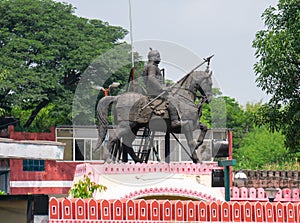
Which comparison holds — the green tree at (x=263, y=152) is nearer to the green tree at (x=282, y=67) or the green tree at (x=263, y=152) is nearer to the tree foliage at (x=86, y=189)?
the green tree at (x=282, y=67)

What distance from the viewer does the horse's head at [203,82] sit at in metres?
22.0

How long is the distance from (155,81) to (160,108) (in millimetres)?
790

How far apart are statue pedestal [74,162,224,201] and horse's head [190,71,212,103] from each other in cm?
215

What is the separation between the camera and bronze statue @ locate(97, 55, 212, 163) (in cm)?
2166

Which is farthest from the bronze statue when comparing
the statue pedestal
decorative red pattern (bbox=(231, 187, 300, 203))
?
decorative red pattern (bbox=(231, 187, 300, 203))

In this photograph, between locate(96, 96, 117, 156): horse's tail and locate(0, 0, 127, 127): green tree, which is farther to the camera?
locate(0, 0, 127, 127): green tree

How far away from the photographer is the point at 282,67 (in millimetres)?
25891

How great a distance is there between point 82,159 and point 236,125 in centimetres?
2281

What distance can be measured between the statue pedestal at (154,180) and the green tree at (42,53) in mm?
20375

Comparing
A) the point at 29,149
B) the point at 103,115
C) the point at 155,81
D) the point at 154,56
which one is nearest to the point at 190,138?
the point at 155,81

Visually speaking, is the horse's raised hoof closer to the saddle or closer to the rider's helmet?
the saddle

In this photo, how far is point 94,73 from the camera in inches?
1631

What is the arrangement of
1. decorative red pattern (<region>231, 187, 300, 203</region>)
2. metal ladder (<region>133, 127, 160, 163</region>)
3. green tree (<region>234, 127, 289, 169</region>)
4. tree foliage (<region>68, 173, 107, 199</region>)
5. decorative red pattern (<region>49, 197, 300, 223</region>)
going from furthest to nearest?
green tree (<region>234, 127, 289, 169</region>) < decorative red pattern (<region>231, 187, 300, 203</region>) < metal ladder (<region>133, 127, 160, 163</region>) < tree foliage (<region>68, 173, 107, 199</region>) < decorative red pattern (<region>49, 197, 300, 223</region>)

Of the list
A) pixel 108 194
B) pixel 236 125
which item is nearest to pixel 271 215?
pixel 108 194
